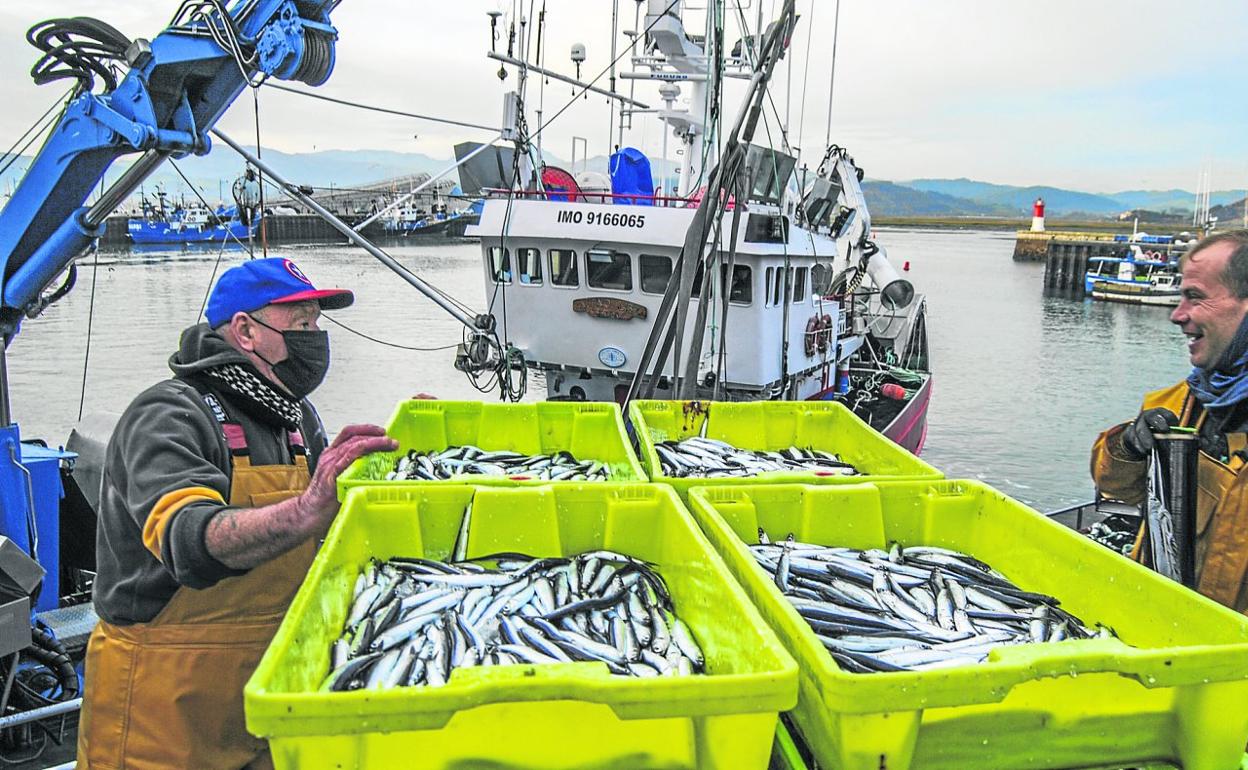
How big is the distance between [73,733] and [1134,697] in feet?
19.8

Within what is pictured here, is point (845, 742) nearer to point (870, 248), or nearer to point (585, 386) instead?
point (585, 386)

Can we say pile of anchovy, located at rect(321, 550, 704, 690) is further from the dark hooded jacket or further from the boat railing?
the boat railing

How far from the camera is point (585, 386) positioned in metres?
12.7

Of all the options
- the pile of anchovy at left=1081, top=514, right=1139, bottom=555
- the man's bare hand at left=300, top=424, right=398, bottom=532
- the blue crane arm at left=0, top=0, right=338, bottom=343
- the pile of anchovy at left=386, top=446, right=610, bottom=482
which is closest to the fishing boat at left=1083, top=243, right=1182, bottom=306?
the pile of anchovy at left=1081, top=514, right=1139, bottom=555

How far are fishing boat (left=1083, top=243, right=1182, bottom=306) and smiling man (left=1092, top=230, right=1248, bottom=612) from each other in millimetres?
47255

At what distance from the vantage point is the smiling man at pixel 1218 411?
8.70ft

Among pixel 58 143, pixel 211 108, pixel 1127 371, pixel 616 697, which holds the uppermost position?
pixel 211 108

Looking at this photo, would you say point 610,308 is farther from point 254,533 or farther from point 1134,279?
point 1134,279

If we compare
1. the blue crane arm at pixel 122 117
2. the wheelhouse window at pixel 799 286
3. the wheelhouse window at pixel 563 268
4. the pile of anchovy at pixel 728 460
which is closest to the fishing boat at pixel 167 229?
the wheelhouse window at pixel 563 268

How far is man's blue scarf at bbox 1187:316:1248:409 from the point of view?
8.79 feet

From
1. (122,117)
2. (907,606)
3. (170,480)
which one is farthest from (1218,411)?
(122,117)

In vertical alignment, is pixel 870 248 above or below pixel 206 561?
above

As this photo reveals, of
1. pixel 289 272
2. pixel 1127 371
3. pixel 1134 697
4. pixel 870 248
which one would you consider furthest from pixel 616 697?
pixel 1127 371

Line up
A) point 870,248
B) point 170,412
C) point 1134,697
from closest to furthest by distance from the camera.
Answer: point 1134,697 → point 170,412 → point 870,248
